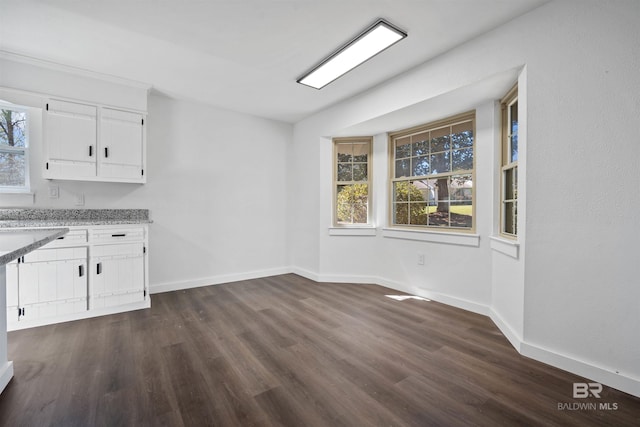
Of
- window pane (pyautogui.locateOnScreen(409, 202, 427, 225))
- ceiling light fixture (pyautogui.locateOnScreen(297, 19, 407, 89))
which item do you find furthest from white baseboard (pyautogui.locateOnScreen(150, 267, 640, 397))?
ceiling light fixture (pyautogui.locateOnScreen(297, 19, 407, 89))

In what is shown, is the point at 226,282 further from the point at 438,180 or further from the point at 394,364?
the point at 438,180

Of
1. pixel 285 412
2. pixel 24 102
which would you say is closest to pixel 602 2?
pixel 285 412

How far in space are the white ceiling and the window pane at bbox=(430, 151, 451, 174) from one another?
3.78 feet

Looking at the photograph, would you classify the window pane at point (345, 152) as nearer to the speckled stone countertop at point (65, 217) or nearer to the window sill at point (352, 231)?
the window sill at point (352, 231)

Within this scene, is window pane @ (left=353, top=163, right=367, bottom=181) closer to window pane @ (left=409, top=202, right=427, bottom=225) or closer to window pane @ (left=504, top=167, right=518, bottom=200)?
window pane @ (left=409, top=202, right=427, bottom=225)

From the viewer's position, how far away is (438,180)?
3.56 m

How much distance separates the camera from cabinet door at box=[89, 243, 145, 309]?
115 inches

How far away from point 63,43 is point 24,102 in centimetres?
89

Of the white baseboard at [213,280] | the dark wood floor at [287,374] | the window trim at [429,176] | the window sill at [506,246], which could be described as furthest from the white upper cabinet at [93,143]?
the window sill at [506,246]

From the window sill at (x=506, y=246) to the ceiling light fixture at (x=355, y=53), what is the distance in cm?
200

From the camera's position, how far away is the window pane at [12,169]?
2.99 m

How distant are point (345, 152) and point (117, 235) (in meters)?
3.18

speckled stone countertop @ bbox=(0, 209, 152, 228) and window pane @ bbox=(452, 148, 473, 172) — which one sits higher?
window pane @ bbox=(452, 148, 473, 172)

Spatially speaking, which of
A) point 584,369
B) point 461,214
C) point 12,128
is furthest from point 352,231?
point 12,128
